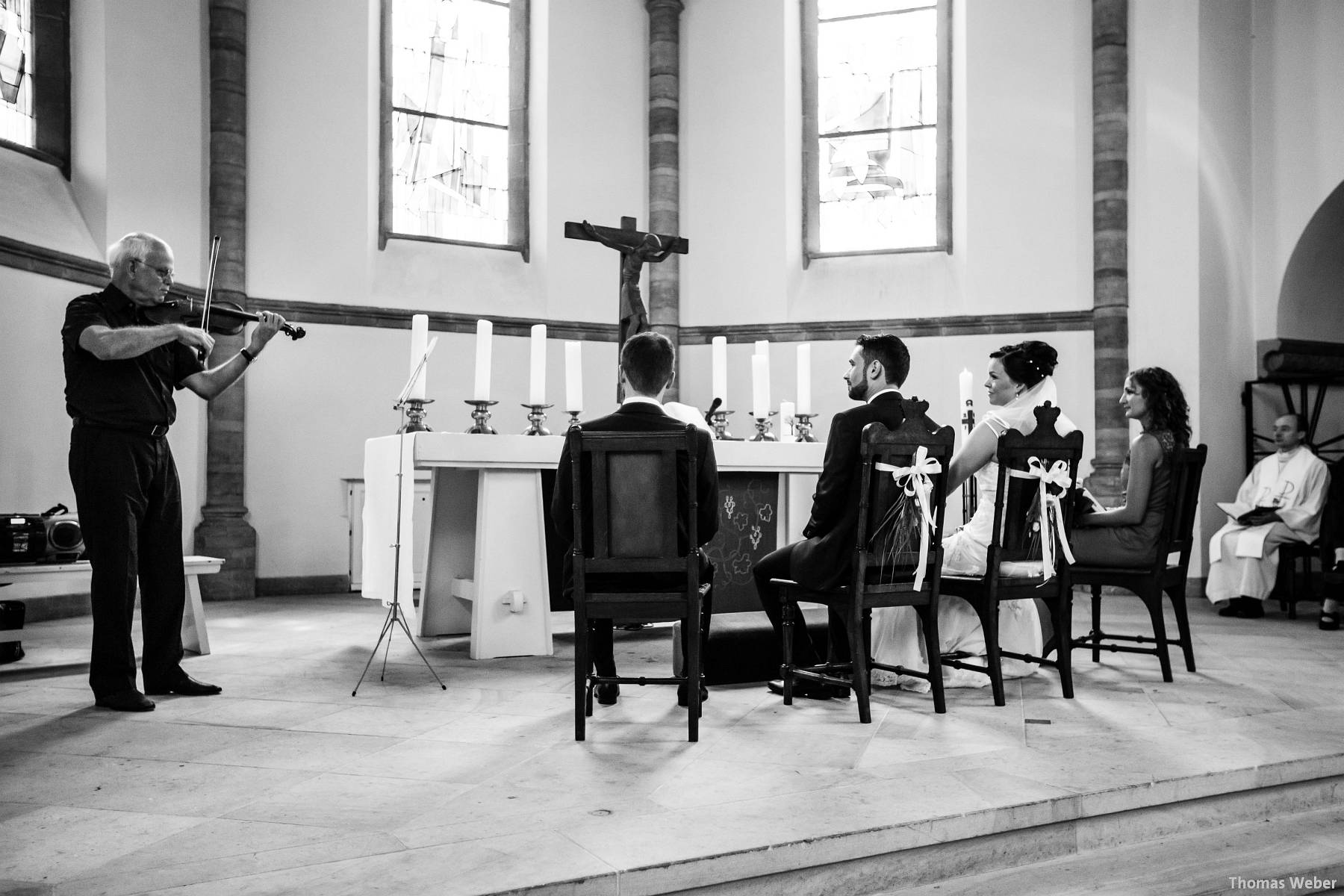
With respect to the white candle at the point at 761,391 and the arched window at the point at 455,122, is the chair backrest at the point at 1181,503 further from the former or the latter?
the arched window at the point at 455,122

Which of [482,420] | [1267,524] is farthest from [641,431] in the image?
[1267,524]

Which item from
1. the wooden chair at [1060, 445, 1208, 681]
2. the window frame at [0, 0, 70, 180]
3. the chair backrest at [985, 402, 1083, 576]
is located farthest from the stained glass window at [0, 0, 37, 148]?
the wooden chair at [1060, 445, 1208, 681]

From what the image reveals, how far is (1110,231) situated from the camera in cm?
905

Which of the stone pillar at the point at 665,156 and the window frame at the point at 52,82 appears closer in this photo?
the window frame at the point at 52,82

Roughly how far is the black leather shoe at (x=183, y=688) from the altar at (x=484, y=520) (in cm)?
84

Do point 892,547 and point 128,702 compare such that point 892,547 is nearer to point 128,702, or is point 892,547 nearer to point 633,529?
point 633,529

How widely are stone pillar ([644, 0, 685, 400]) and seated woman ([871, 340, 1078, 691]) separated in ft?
17.6

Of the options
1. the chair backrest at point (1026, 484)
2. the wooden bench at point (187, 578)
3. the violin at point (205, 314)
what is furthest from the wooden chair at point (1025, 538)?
the wooden bench at point (187, 578)

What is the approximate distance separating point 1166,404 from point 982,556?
1.11 metres

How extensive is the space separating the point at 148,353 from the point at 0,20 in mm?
4910

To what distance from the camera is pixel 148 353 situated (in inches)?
165

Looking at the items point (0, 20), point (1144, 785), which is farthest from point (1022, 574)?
point (0, 20)

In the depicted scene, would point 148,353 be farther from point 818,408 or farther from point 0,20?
point 818,408

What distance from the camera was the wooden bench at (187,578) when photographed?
495 cm
